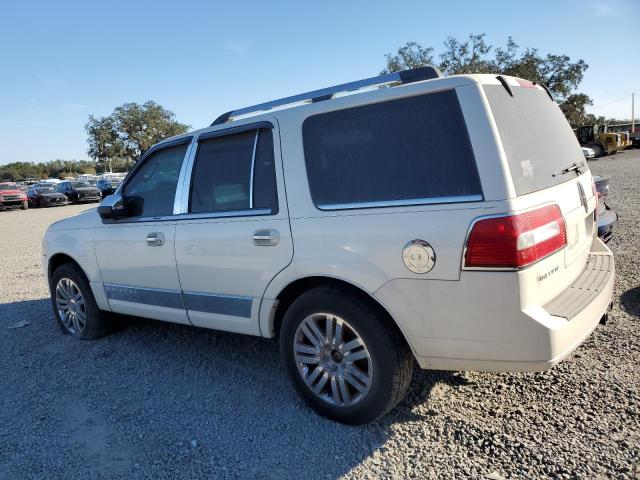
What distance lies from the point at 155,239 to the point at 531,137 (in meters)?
2.81

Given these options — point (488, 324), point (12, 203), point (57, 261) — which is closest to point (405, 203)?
point (488, 324)

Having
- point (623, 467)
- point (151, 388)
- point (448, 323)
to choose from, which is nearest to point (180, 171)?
point (151, 388)

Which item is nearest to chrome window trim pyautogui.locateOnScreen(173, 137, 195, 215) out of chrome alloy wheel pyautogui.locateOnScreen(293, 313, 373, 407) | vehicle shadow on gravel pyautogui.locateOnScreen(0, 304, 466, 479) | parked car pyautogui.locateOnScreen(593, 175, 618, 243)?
vehicle shadow on gravel pyautogui.locateOnScreen(0, 304, 466, 479)

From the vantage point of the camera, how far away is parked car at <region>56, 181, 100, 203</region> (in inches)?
1291

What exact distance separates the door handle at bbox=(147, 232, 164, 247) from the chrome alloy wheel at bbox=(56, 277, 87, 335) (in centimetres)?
141

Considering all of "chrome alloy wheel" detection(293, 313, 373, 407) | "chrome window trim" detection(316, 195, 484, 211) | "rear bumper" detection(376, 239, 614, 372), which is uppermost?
"chrome window trim" detection(316, 195, 484, 211)

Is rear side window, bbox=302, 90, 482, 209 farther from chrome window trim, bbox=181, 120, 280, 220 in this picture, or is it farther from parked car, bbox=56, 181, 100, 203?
parked car, bbox=56, 181, 100, 203

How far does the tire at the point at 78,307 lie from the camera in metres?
4.68

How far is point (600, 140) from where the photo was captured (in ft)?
107

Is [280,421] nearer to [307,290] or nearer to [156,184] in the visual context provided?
[307,290]

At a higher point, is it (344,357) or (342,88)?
(342,88)

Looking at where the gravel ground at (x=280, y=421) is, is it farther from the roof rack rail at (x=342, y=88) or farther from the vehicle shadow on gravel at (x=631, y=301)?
the roof rack rail at (x=342, y=88)

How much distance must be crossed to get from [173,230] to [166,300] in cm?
60

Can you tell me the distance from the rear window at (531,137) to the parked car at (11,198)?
33628 millimetres
